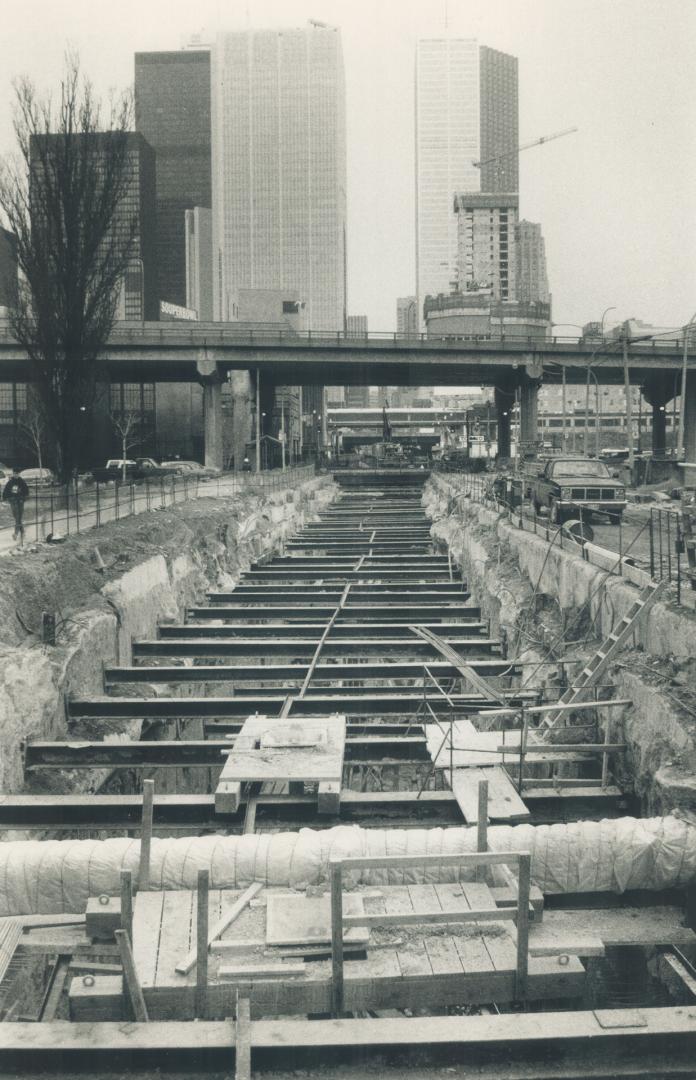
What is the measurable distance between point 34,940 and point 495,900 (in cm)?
356

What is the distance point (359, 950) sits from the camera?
7281 mm

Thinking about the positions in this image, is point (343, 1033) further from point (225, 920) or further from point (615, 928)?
point (615, 928)

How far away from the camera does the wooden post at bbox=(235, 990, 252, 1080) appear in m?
6.46

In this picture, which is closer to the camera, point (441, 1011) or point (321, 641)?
point (441, 1011)

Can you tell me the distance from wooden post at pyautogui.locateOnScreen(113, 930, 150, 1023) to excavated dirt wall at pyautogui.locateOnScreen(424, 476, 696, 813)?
5271 mm

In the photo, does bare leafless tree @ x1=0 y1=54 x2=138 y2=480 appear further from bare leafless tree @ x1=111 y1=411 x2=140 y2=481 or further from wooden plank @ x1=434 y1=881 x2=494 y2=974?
bare leafless tree @ x1=111 y1=411 x2=140 y2=481

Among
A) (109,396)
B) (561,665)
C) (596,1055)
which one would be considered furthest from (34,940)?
(109,396)

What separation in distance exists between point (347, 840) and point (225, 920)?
51.5 inches

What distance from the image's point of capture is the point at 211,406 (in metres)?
68.0

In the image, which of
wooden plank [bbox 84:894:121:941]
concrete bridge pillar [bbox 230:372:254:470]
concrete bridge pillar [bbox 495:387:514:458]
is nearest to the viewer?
wooden plank [bbox 84:894:121:941]

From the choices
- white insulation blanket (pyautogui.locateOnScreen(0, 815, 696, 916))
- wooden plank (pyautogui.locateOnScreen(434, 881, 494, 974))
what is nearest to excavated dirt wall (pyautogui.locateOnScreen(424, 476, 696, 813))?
white insulation blanket (pyautogui.locateOnScreen(0, 815, 696, 916))

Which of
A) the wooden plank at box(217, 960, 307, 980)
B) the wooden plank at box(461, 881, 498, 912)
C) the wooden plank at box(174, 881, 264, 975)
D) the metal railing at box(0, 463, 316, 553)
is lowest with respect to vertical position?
the wooden plank at box(217, 960, 307, 980)

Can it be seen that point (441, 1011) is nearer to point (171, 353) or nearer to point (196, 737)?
point (196, 737)

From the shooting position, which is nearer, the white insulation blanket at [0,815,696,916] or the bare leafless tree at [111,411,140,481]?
the white insulation blanket at [0,815,696,916]
